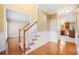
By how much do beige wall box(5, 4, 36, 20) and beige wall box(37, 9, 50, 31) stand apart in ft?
0.31

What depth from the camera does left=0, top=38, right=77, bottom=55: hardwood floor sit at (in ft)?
5.69

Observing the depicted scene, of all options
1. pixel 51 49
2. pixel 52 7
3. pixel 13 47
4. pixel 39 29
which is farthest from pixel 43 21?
pixel 13 47

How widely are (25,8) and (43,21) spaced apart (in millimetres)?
356

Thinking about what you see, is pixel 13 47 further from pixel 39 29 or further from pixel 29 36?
pixel 39 29

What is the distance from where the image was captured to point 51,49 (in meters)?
Answer: 1.79

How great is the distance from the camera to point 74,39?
1753mm

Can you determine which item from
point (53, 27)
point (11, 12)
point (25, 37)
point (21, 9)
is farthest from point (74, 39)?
point (11, 12)

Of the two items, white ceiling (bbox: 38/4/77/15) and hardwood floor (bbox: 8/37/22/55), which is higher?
white ceiling (bbox: 38/4/77/15)

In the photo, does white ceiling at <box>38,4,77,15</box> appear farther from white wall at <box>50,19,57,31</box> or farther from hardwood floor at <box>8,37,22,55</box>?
hardwood floor at <box>8,37,22,55</box>

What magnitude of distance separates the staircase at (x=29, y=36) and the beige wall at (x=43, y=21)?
0.27 ft

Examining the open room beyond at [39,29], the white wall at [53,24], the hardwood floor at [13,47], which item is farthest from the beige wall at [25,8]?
the hardwood floor at [13,47]

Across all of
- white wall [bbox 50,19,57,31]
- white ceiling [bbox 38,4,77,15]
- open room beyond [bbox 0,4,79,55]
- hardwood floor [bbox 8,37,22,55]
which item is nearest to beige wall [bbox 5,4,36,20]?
open room beyond [bbox 0,4,79,55]

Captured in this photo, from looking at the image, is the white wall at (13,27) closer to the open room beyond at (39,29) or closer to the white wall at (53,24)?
the open room beyond at (39,29)
